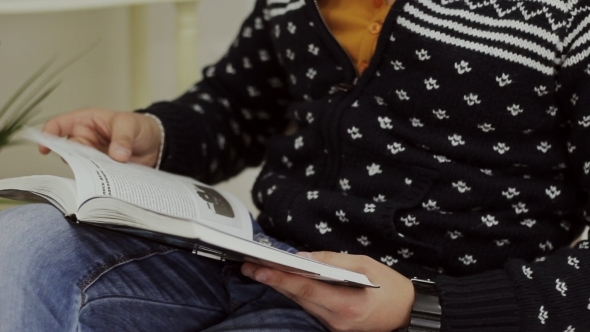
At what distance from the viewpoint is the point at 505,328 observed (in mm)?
585

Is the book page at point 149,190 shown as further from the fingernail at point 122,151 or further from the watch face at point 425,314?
the watch face at point 425,314

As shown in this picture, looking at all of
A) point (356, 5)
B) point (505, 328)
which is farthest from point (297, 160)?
point (505, 328)

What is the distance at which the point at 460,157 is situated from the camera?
0.67 metres

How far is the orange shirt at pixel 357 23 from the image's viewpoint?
700 millimetres

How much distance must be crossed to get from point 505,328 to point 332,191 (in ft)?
→ 0.72

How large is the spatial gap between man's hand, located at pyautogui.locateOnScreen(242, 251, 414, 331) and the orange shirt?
23cm

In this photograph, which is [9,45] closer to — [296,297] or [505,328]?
[296,297]

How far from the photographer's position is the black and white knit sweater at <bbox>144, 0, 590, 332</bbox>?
60 cm

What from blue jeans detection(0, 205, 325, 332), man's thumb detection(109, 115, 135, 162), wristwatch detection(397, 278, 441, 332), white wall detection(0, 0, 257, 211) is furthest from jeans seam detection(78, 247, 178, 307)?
white wall detection(0, 0, 257, 211)

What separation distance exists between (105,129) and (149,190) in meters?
0.21

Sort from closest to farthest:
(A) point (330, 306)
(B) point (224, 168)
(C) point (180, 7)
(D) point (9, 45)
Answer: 1. (A) point (330, 306)
2. (B) point (224, 168)
3. (C) point (180, 7)
4. (D) point (9, 45)

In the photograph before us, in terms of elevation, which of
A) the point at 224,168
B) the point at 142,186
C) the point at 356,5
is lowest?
the point at 224,168

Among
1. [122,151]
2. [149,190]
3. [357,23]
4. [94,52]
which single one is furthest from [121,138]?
[94,52]

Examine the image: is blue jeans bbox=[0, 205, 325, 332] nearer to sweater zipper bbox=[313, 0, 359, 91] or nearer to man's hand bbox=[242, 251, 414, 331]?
man's hand bbox=[242, 251, 414, 331]
